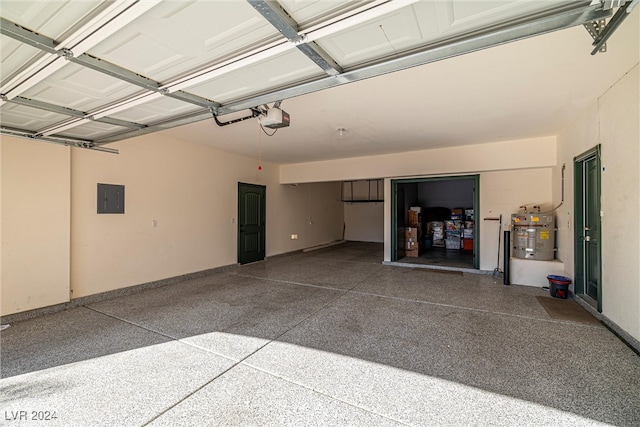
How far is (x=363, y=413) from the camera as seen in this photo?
1.83 m

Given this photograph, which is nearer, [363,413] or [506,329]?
[363,413]

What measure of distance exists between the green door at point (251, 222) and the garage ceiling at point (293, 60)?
10.5ft

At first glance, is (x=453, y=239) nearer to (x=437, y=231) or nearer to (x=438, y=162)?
(x=437, y=231)

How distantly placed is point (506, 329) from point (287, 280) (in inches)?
142

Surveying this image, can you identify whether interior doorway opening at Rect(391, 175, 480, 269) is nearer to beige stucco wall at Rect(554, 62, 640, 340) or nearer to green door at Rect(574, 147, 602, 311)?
green door at Rect(574, 147, 602, 311)

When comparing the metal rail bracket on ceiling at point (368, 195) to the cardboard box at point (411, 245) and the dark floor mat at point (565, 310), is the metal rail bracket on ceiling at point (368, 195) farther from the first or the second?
the dark floor mat at point (565, 310)

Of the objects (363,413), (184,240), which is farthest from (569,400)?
(184,240)

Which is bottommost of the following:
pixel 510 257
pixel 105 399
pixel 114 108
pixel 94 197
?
pixel 105 399

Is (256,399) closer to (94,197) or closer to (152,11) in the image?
(152,11)

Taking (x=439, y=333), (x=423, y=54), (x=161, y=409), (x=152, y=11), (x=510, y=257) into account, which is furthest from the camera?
(x=510, y=257)

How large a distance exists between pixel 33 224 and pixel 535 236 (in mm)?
7738

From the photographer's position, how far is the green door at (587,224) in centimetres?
364

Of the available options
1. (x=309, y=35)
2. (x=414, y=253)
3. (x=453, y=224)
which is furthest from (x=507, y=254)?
(x=309, y=35)

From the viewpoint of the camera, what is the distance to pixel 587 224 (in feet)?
13.0
